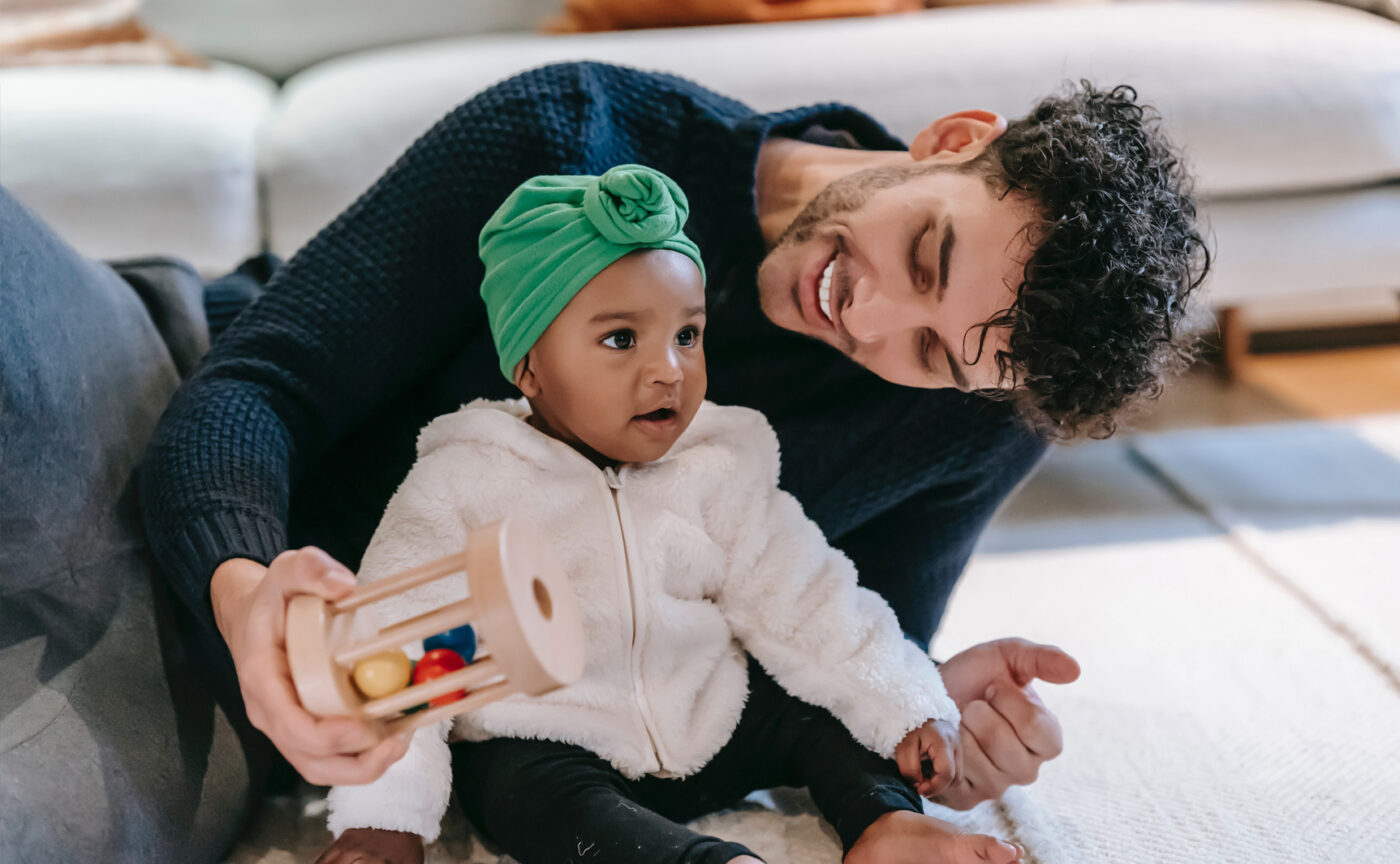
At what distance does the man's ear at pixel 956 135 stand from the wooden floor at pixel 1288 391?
1034 mm

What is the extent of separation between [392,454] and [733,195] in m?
0.34

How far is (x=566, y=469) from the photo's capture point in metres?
0.77

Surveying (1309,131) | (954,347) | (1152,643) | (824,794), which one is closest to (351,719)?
(824,794)

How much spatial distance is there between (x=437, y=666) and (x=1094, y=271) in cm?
50

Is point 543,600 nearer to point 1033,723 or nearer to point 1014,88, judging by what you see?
point 1033,723

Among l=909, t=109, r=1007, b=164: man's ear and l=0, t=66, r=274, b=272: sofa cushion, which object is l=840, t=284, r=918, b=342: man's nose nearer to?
l=909, t=109, r=1007, b=164: man's ear

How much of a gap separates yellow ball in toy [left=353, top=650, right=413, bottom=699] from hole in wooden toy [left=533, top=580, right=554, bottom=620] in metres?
0.07

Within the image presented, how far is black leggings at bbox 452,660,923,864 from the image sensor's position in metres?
0.67

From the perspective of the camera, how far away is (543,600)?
21.6 inches

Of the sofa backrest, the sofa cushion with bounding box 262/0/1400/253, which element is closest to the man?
the sofa cushion with bounding box 262/0/1400/253

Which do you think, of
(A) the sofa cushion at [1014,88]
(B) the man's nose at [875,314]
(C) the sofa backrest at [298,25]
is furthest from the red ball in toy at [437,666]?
(C) the sofa backrest at [298,25]

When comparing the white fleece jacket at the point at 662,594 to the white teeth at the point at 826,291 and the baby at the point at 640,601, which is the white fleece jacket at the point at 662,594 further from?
the white teeth at the point at 826,291

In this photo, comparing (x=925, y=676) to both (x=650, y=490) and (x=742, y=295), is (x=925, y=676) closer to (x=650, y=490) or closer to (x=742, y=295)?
(x=650, y=490)

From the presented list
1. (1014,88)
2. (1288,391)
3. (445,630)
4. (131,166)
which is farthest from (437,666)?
(1288,391)
